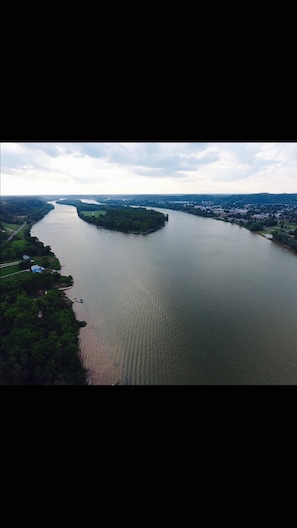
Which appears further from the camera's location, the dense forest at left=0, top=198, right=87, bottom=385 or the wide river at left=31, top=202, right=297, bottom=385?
the wide river at left=31, top=202, right=297, bottom=385

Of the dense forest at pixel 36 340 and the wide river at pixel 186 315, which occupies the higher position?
the dense forest at pixel 36 340

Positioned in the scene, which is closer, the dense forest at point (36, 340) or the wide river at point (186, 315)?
the dense forest at point (36, 340)

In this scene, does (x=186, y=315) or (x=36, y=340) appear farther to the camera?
(x=186, y=315)

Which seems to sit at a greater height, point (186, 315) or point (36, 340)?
point (36, 340)
